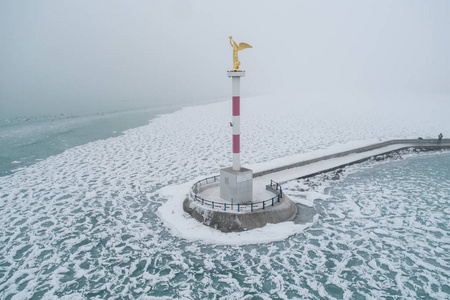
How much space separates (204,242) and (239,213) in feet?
7.38

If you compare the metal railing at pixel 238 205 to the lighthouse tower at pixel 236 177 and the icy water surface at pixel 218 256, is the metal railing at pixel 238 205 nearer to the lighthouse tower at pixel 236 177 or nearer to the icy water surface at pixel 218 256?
the lighthouse tower at pixel 236 177

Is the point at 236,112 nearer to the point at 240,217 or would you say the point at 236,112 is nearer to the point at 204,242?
the point at 240,217

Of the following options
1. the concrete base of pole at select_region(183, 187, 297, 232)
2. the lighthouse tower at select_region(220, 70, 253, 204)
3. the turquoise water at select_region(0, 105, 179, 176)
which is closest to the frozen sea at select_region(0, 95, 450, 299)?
the concrete base of pole at select_region(183, 187, 297, 232)

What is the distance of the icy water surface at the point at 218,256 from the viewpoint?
34.9 feet

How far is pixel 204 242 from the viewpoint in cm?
1327

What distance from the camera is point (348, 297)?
10195 mm

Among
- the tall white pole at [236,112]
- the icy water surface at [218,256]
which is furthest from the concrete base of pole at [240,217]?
the tall white pole at [236,112]

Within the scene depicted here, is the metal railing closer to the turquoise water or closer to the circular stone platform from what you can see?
the circular stone platform

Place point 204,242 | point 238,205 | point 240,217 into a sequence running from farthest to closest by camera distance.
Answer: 1. point 240,217
2. point 238,205
3. point 204,242

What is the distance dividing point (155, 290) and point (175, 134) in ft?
100

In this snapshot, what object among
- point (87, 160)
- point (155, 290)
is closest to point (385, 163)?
point (155, 290)

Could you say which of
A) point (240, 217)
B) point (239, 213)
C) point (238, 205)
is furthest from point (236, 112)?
point (240, 217)

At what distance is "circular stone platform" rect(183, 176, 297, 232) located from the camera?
13.9m

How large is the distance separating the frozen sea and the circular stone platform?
594 mm
